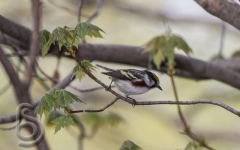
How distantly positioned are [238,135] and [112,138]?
1050 mm

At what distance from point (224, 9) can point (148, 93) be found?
7.06ft

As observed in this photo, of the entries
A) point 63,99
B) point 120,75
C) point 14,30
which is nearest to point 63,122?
point 63,99

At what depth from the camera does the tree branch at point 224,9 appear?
147cm

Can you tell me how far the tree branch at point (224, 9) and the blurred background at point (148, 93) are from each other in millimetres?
1738

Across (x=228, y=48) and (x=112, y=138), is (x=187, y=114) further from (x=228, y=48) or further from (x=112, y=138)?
(x=228, y=48)

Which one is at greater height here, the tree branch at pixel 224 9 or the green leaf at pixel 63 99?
the tree branch at pixel 224 9

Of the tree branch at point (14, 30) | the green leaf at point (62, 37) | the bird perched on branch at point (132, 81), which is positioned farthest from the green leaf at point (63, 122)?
the tree branch at point (14, 30)

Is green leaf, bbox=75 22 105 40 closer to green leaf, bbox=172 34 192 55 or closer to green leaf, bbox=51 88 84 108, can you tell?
green leaf, bbox=51 88 84 108

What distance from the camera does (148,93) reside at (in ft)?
11.8

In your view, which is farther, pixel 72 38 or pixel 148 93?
pixel 148 93

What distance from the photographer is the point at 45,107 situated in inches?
50.6

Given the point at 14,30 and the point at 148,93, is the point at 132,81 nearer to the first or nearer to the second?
the point at 14,30

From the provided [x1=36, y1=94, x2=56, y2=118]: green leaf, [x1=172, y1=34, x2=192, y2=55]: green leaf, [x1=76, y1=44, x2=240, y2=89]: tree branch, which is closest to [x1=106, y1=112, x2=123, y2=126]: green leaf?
[x1=76, y1=44, x2=240, y2=89]: tree branch

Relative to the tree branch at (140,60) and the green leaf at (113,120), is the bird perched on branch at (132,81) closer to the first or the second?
the tree branch at (140,60)
